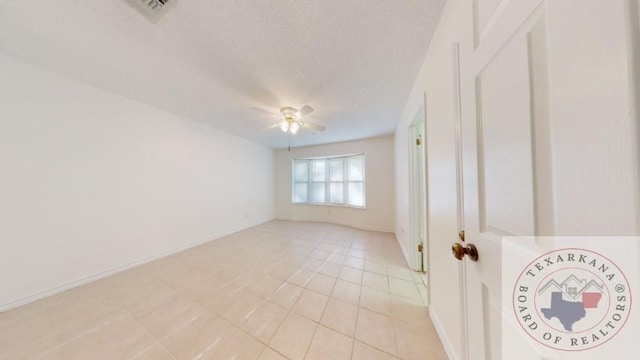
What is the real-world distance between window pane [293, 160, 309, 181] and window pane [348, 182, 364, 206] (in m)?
1.37

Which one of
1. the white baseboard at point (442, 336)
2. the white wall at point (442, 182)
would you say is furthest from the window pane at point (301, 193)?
the white baseboard at point (442, 336)

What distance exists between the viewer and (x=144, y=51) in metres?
1.58

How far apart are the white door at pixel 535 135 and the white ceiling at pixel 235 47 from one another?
0.74 m

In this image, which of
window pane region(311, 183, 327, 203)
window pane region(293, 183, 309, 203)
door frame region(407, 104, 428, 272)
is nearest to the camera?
door frame region(407, 104, 428, 272)

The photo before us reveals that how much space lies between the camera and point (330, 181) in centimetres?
496

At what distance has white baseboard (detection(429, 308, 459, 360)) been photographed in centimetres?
115

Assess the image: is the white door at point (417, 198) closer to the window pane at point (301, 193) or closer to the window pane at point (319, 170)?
the window pane at point (319, 170)

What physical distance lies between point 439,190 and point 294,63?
1672 millimetres

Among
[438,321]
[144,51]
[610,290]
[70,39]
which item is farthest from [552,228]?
[70,39]

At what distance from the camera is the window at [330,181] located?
454 cm

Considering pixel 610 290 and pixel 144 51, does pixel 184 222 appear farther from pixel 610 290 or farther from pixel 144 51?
pixel 610 290

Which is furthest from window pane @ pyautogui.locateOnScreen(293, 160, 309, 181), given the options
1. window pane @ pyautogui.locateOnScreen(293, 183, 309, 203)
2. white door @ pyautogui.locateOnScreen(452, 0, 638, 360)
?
white door @ pyautogui.locateOnScreen(452, 0, 638, 360)

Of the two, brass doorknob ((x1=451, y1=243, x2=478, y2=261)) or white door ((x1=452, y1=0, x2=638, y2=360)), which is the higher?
white door ((x1=452, y1=0, x2=638, y2=360))

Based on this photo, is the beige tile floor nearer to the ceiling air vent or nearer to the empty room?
the empty room
